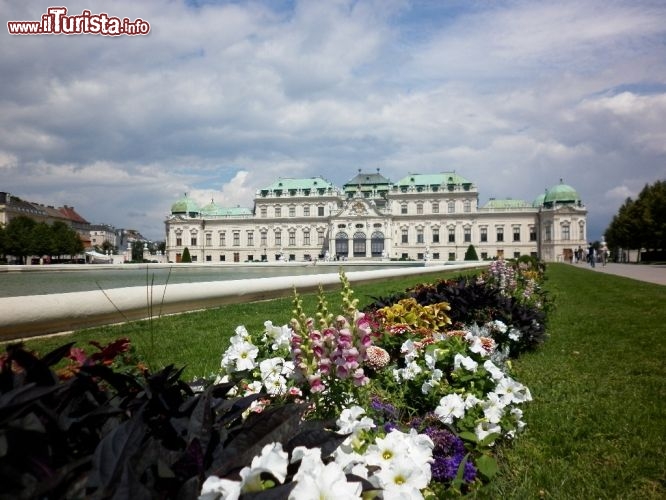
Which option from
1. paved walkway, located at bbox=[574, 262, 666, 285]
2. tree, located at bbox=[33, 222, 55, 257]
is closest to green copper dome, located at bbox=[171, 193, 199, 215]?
tree, located at bbox=[33, 222, 55, 257]

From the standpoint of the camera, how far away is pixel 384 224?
7444 centimetres

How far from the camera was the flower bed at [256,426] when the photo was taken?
1251 mm

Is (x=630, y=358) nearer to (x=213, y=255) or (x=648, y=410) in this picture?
(x=648, y=410)

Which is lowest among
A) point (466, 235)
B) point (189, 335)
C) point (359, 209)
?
point (189, 335)

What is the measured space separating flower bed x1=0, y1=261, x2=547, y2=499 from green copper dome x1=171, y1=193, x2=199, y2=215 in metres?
85.2

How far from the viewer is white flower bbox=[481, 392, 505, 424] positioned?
119 inches

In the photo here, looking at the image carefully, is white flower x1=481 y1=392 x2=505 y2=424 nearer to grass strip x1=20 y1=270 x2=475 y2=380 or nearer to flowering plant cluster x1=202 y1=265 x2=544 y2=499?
flowering plant cluster x1=202 y1=265 x2=544 y2=499

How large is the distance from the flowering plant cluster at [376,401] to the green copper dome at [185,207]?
84874 mm

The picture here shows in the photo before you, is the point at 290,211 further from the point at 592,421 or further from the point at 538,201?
the point at 592,421

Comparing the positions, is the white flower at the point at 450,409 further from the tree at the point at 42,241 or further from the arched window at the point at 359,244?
the arched window at the point at 359,244

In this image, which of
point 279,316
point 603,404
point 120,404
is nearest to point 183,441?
point 120,404

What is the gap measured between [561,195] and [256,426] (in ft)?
271

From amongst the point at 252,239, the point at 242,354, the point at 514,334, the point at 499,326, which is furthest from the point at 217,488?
the point at 252,239

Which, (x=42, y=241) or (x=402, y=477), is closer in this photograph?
(x=402, y=477)
